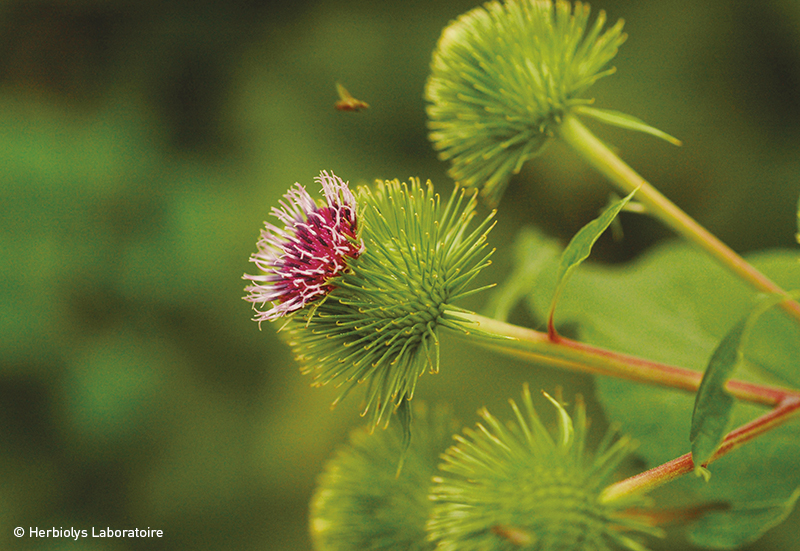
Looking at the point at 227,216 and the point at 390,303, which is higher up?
the point at 227,216

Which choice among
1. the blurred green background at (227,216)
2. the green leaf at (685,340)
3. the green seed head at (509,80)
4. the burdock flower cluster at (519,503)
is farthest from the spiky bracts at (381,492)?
the blurred green background at (227,216)

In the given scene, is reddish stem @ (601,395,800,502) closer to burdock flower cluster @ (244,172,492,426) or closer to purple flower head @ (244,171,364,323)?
burdock flower cluster @ (244,172,492,426)

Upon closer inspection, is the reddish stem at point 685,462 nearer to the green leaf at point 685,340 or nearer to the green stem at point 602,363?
the green stem at point 602,363

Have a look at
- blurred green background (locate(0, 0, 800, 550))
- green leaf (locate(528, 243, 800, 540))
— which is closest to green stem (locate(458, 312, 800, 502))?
green leaf (locate(528, 243, 800, 540))

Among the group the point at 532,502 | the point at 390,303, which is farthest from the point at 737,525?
the point at 390,303

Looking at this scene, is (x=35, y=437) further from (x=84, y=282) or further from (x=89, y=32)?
(x=89, y=32)

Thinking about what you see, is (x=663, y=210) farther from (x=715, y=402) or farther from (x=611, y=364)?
(x=715, y=402)
